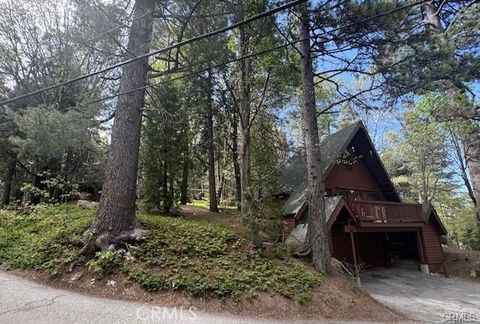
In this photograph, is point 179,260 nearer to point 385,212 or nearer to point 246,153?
point 246,153

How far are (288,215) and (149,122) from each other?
715cm

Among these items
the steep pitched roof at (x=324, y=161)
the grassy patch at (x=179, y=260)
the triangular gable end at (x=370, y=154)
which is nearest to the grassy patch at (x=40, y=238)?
the grassy patch at (x=179, y=260)

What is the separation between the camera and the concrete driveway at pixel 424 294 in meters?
7.99

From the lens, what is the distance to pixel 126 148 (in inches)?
283

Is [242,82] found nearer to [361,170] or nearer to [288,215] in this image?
[288,215]

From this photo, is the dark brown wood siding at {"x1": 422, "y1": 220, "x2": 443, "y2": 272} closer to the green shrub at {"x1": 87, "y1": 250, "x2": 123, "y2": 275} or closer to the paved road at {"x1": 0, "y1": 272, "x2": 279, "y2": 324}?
the paved road at {"x1": 0, "y1": 272, "x2": 279, "y2": 324}

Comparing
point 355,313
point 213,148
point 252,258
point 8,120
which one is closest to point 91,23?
Answer: point 252,258

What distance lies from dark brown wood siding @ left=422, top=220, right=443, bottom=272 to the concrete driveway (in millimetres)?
943

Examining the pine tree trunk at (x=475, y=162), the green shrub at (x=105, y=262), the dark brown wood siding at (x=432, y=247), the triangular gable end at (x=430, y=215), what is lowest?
the dark brown wood siding at (x=432, y=247)

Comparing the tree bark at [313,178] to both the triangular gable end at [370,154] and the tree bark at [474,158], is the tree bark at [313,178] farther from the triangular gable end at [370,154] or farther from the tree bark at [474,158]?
the tree bark at [474,158]

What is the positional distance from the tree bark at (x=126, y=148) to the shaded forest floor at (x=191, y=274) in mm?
731

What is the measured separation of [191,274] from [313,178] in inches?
177

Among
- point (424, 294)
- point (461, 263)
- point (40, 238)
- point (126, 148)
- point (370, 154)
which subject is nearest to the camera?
point (126, 148)

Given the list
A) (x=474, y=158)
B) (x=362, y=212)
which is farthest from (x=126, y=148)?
(x=474, y=158)
